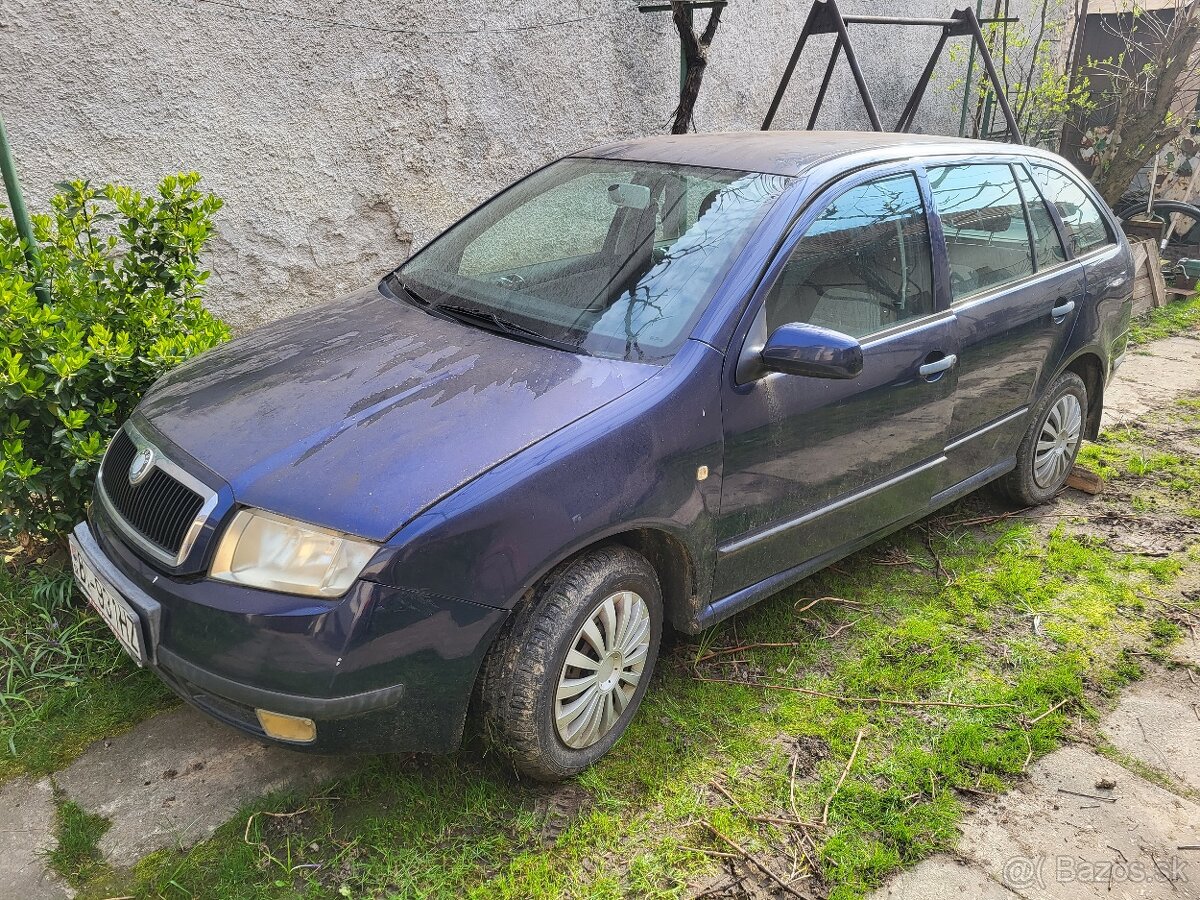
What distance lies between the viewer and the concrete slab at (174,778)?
2.28m

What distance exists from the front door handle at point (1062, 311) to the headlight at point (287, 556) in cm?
300

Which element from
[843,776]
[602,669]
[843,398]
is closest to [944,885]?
[843,776]

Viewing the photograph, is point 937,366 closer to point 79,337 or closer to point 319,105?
point 79,337

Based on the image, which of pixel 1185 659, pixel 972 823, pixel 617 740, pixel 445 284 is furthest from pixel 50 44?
pixel 1185 659

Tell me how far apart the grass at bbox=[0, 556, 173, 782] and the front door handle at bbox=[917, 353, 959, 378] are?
2562mm

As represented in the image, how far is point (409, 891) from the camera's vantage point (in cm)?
212

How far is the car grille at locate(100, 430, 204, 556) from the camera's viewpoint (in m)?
2.14

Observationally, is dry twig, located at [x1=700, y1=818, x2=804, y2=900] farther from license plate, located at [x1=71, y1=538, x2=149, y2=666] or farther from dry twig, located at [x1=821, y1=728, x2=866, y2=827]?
license plate, located at [x1=71, y1=538, x2=149, y2=666]

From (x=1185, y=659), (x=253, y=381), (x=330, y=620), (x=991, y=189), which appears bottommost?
(x=1185, y=659)

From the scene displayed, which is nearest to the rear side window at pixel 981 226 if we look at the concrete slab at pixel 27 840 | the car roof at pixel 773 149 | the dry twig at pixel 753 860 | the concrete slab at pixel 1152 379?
the car roof at pixel 773 149

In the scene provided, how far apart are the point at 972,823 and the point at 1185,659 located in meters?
1.29

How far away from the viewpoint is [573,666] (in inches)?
91.6

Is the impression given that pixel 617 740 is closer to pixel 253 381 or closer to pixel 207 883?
pixel 207 883

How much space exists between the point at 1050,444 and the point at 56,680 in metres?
3.93
